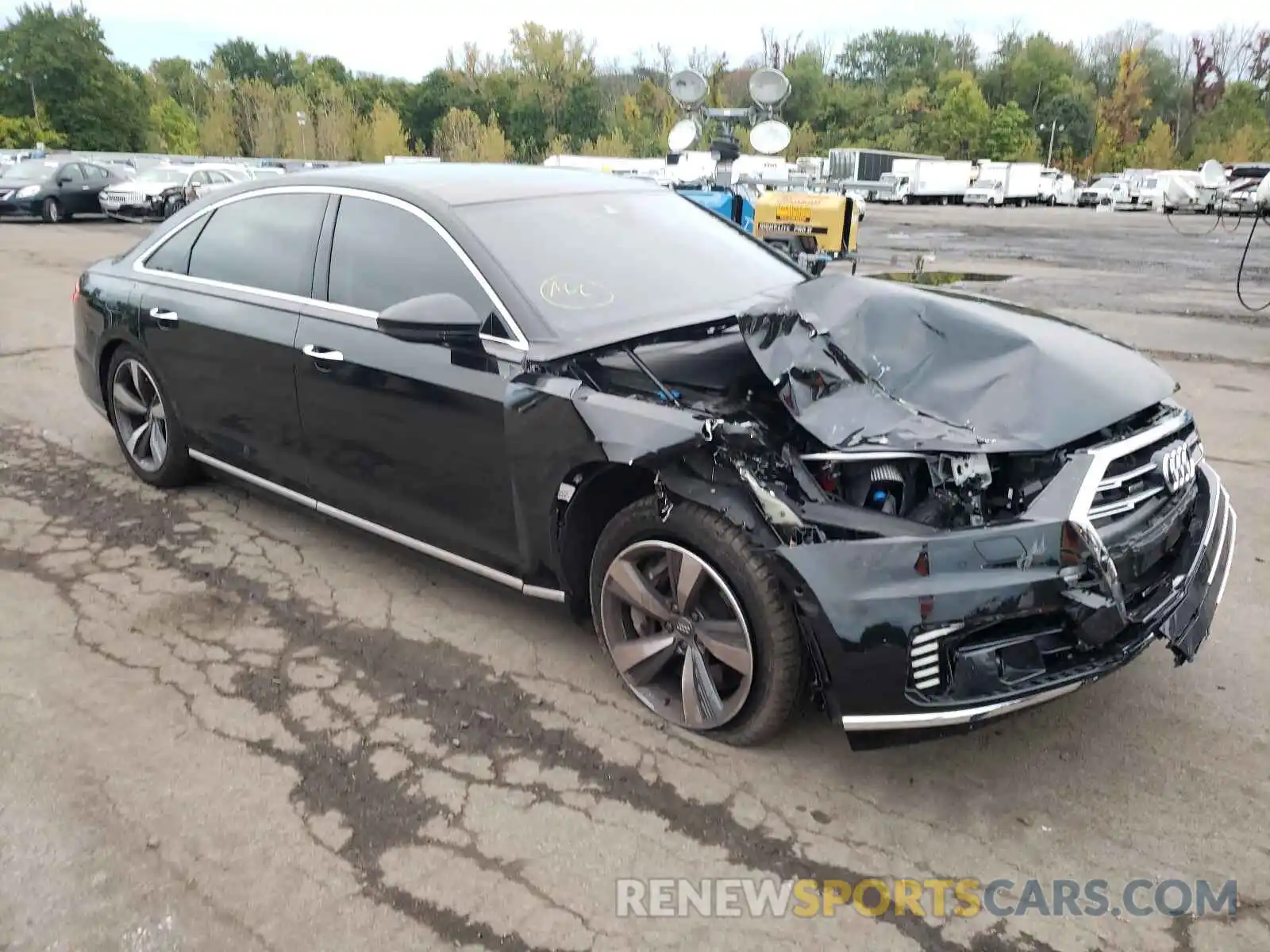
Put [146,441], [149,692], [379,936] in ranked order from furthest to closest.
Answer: [146,441] < [149,692] < [379,936]

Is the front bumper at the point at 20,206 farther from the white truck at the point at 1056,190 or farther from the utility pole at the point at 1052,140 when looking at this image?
the utility pole at the point at 1052,140

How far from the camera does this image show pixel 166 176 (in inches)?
925

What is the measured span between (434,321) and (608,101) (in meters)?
87.9

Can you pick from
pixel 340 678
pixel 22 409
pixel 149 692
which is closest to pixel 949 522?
pixel 340 678

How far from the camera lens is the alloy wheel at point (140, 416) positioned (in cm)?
495

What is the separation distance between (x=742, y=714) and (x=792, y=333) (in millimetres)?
1138

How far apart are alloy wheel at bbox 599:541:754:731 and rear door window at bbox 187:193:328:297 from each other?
1859 mm

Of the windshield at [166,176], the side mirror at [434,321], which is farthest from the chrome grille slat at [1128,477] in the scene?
the windshield at [166,176]

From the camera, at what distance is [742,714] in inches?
114

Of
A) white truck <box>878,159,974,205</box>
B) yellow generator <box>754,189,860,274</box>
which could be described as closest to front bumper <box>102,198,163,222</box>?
yellow generator <box>754,189,860,274</box>

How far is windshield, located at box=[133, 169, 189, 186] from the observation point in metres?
23.2

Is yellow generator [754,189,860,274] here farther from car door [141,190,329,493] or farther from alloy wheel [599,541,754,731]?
alloy wheel [599,541,754,731]

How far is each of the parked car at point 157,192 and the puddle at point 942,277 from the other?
1521 centimetres

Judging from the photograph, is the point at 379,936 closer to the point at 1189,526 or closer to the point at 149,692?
the point at 149,692
